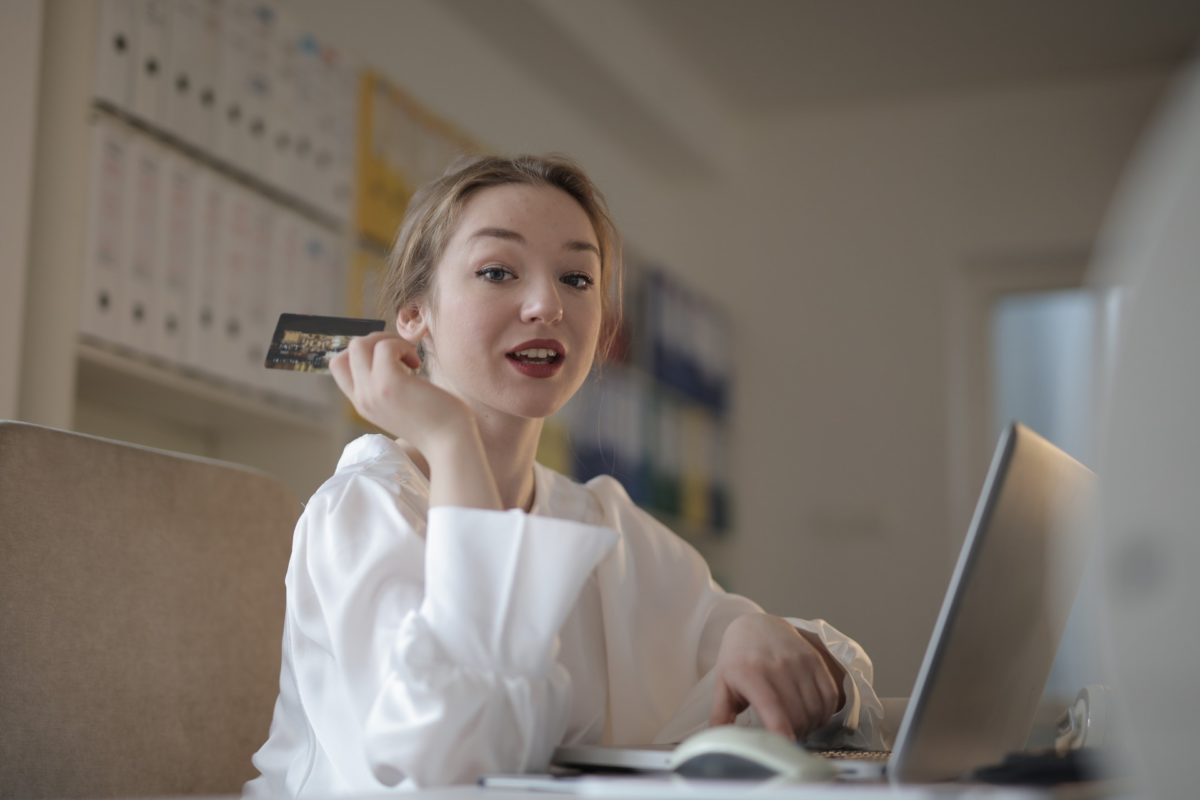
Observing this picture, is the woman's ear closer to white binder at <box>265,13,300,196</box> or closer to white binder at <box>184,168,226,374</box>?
white binder at <box>184,168,226,374</box>

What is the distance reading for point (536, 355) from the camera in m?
1.34

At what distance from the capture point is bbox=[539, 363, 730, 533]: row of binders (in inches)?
156

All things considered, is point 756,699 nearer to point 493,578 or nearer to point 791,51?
point 493,578

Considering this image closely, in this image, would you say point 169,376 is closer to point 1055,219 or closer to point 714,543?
point 714,543

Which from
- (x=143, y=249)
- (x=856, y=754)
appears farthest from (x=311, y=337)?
(x=143, y=249)

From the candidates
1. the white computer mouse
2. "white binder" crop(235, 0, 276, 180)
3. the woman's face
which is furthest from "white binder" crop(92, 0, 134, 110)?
the white computer mouse

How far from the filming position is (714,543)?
525 cm

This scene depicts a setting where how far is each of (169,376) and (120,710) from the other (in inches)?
50.8

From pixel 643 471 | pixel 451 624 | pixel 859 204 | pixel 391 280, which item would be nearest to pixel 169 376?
pixel 391 280

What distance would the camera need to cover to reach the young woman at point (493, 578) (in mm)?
940

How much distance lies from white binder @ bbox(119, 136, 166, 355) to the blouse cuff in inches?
64.8

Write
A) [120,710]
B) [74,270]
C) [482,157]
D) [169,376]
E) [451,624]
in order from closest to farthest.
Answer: [451,624], [120,710], [482,157], [74,270], [169,376]

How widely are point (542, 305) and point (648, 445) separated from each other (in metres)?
3.20

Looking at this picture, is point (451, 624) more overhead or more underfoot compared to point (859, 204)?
more underfoot
